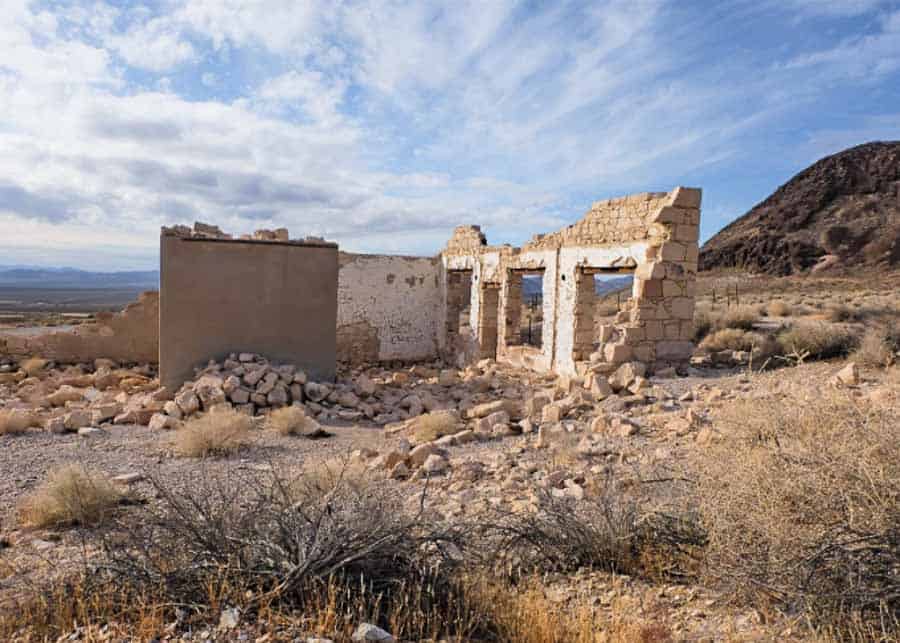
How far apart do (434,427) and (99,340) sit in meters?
9.07

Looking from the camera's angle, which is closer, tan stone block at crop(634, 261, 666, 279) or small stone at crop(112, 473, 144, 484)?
small stone at crop(112, 473, 144, 484)

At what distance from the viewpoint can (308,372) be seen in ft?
34.9

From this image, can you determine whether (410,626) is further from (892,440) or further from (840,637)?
(892,440)

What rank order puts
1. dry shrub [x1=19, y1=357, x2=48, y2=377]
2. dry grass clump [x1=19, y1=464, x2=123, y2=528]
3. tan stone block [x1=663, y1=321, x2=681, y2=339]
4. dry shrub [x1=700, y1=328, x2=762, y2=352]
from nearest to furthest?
dry grass clump [x1=19, y1=464, x2=123, y2=528] → tan stone block [x1=663, y1=321, x2=681, y2=339] → dry shrub [x1=700, y1=328, x2=762, y2=352] → dry shrub [x1=19, y1=357, x2=48, y2=377]

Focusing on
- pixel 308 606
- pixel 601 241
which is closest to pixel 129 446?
pixel 308 606

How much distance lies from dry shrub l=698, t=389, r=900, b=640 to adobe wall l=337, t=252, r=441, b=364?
39.7 feet

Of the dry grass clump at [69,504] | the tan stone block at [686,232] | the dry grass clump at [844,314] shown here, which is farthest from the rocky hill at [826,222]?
the dry grass clump at [69,504]

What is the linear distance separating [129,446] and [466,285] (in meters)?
Answer: 10.7

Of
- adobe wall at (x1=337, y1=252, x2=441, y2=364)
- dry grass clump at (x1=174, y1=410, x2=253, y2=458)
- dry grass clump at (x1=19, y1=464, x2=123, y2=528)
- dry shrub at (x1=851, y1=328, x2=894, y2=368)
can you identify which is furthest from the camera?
adobe wall at (x1=337, y1=252, x2=441, y2=364)

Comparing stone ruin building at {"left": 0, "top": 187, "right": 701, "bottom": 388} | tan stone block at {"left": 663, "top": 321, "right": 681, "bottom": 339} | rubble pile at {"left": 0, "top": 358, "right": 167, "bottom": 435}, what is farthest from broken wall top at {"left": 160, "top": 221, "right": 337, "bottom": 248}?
tan stone block at {"left": 663, "top": 321, "right": 681, "bottom": 339}

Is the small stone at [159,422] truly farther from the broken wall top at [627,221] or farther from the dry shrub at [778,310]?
the dry shrub at [778,310]

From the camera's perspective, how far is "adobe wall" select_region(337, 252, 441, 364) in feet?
48.8

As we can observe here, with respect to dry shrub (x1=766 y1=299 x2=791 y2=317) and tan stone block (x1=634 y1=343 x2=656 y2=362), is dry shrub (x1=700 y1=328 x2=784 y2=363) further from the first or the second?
dry shrub (x1=766 y1=299 x2=791 y2=317)

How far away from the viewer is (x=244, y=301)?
10.1m
